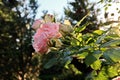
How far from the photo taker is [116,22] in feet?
4.68

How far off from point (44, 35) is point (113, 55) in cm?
30

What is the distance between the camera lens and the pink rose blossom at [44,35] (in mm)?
1227

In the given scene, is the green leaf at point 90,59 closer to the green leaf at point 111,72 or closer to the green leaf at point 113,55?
the green leaf at point 113,55

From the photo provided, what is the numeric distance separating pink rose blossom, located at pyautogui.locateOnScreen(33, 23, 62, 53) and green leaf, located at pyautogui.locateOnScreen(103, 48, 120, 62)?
0.25 metres

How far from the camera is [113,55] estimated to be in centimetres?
103

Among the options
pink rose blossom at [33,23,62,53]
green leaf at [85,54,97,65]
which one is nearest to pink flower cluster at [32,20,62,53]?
pink rose blossom at [33,23,62,53]

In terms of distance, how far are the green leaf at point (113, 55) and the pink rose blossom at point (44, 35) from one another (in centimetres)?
25

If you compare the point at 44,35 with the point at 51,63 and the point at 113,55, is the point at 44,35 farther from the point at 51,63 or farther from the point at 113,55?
the point at 113,55

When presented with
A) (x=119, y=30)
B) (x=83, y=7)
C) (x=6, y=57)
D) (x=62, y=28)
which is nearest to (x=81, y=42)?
(x=62, y=28)

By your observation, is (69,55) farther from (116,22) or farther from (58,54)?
(116,22)

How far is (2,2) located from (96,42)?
15.3m

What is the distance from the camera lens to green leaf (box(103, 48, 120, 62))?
3.35 ft

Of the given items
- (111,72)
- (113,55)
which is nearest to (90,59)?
(113,55)

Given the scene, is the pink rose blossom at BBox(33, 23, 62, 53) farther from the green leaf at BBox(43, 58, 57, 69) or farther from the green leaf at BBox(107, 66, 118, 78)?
the green leaf at BBox(107, 66, 118, 78)
